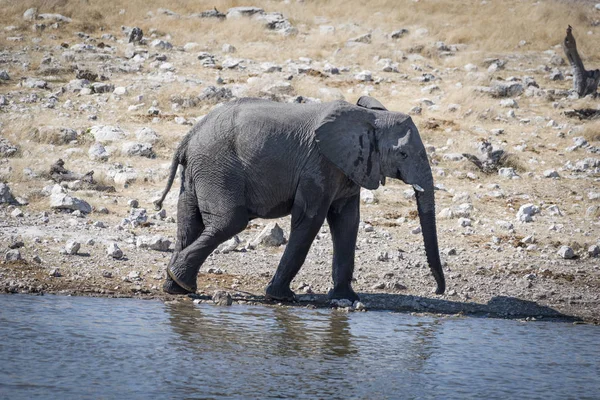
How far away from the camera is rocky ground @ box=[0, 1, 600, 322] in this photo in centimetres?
1152

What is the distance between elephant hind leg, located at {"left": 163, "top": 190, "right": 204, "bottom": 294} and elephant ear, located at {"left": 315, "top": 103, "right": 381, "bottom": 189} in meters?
1.67

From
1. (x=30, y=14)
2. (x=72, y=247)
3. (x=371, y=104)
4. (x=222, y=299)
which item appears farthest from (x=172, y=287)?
(x=30, y=14)

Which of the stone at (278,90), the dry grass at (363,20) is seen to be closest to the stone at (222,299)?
the stone at (278,90)

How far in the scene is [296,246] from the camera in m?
10.4

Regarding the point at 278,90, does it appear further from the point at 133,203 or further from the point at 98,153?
the point at 133,203

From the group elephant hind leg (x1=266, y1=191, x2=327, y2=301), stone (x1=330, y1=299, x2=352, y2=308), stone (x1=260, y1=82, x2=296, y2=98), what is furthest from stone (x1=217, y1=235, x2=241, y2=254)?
stone (x1=260, y1=82, x2=296, y2=98)

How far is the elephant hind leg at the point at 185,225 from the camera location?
10.7 metres

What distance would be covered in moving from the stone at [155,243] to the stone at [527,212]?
19.1 feet

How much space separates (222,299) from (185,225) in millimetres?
978

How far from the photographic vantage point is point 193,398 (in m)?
7.20

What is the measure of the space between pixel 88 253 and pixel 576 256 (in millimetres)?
6767

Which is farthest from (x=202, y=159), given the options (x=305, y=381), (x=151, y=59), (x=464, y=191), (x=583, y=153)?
(x=151, y=59)

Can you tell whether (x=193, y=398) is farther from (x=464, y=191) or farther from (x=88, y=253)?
(x=464, y=191)

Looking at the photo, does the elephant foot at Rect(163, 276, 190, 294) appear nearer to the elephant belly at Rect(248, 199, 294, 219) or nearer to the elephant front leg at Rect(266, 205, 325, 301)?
the elephant front leg at Rect(266, 205, 325, 301)
